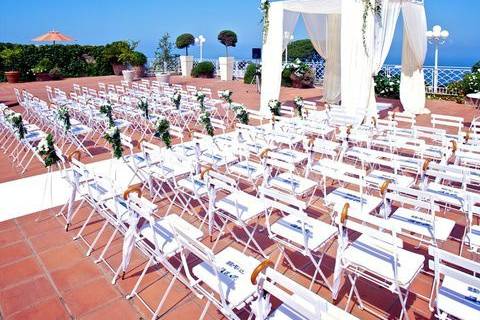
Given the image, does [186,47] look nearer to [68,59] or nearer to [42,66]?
[68,59]

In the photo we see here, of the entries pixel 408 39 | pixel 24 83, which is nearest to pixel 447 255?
pixel 408 39

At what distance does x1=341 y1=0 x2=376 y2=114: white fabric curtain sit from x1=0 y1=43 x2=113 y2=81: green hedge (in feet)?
53.5

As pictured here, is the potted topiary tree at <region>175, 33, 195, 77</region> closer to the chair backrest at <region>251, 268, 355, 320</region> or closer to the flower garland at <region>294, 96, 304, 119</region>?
the flower garland at <region>294, 96, 304, 119</region>

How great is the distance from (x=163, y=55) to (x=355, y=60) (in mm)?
13825

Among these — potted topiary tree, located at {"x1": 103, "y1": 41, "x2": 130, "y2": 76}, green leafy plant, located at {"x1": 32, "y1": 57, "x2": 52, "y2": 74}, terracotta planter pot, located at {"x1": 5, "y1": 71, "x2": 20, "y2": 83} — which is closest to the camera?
terracotta planter pot, located at {"x1": 5, "y1": 71, "x2": 20, "y2": 83}

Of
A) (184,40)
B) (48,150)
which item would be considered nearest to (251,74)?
(184,40)

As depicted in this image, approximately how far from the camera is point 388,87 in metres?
12.6

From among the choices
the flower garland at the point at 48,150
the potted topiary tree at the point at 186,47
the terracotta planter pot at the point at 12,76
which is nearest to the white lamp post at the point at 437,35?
the flower garland at the point at 48,150

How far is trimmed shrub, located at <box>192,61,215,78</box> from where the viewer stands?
19703 mm

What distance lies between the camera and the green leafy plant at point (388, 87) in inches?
492

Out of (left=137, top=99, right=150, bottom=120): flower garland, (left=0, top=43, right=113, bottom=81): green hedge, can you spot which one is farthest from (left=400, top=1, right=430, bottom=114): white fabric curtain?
(left=0, top=43, right=113, bottom=81): green hedge

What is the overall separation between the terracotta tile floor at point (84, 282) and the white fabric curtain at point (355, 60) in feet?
15.0

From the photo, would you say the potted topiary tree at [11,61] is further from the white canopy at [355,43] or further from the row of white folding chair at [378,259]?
the row of white folding chair at [378,259]

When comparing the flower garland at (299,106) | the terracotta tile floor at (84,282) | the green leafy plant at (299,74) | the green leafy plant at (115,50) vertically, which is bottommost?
the terracotta tile floor at (84,282)
